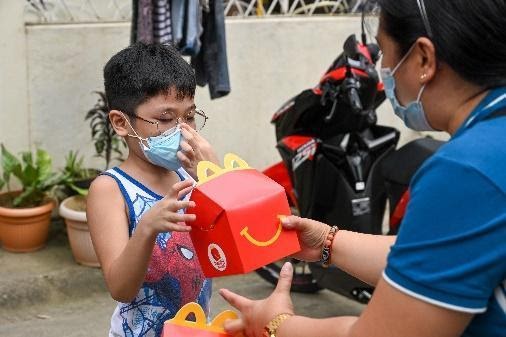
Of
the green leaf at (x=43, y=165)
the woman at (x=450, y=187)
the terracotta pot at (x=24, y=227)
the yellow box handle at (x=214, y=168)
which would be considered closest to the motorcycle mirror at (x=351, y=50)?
the green leaf at (x=43, y=165)

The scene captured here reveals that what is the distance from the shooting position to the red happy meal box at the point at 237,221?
1.64 m

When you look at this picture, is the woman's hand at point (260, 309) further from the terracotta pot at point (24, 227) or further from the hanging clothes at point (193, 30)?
the terracotta pot at point (24, 227)

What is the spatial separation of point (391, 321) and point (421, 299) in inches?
2.6

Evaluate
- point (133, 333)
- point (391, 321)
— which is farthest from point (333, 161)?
point (391, 321)

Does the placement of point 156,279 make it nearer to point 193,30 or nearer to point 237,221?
point 237,221

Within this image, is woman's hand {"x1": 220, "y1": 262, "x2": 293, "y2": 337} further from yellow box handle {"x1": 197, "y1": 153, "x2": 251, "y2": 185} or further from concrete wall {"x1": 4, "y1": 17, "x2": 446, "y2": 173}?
concrete wall {"x1": 4, "y1": 17, "x2": 446, "y2": 173}

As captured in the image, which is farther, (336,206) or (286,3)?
(286,3)

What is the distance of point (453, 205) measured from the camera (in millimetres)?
1183

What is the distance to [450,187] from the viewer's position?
3.88ft

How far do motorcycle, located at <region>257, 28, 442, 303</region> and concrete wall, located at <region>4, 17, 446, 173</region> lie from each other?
56.1 inches

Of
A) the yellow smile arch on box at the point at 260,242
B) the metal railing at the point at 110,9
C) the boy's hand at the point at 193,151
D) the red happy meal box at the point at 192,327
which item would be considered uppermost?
the boy's hand at the point at 193,151

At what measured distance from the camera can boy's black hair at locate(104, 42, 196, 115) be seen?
2129 millimetres

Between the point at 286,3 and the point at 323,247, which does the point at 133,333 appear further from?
the point at 286,3

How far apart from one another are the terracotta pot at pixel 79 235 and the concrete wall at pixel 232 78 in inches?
21.2
